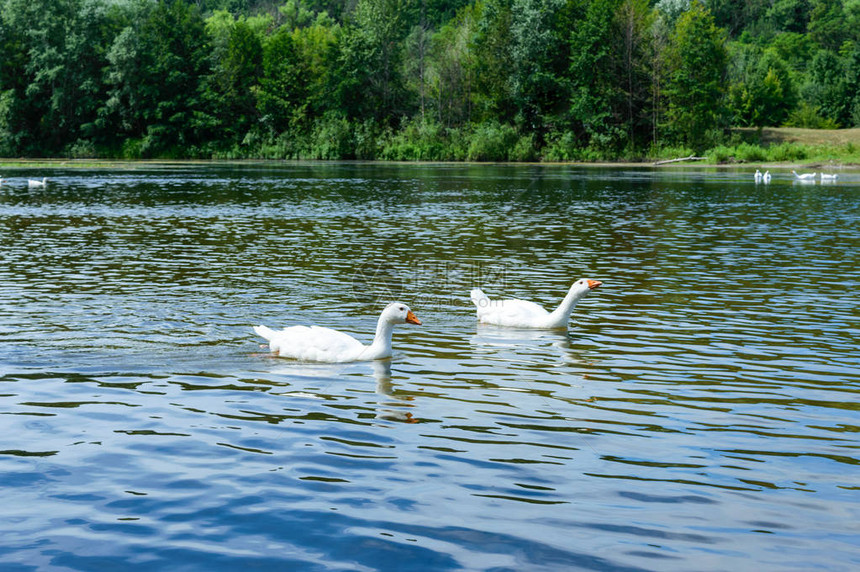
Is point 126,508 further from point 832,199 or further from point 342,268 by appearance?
point 832,199

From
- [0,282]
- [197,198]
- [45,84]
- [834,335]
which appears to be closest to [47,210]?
[197,198]

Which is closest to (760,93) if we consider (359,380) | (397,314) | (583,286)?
(583,286)

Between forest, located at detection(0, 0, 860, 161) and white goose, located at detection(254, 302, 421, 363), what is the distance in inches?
3693

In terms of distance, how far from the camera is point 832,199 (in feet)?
162

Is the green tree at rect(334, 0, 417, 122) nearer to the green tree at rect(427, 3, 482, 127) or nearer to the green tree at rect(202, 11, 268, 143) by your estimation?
the green tree at rect(427, 3, 482, 127)

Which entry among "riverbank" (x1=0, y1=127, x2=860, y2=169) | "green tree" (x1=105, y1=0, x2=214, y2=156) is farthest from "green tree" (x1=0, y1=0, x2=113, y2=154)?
"riverbank" (x1=0, y1=127, x2=860, y2=169)

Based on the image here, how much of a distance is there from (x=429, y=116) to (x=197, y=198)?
6967 centimetres

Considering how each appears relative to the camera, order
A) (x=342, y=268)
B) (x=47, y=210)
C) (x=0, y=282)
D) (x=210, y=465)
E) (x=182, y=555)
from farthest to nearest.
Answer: (x=47, y=210) → (x=342, y=268) → (x=0, y=282) → (x=210, y=465) → (x=182, y=555)

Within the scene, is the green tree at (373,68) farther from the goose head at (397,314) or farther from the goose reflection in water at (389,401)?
the goose reflection in water at (389,401)

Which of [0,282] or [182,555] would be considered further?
[0,282]

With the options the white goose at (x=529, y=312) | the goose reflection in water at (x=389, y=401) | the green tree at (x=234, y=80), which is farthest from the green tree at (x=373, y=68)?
the goose reflection in water at (x=389, y=401)

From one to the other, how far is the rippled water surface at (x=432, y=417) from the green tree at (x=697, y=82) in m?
79.9

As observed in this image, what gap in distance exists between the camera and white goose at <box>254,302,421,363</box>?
14133 mm

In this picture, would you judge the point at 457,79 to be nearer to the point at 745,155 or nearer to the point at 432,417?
the point at 745,155
